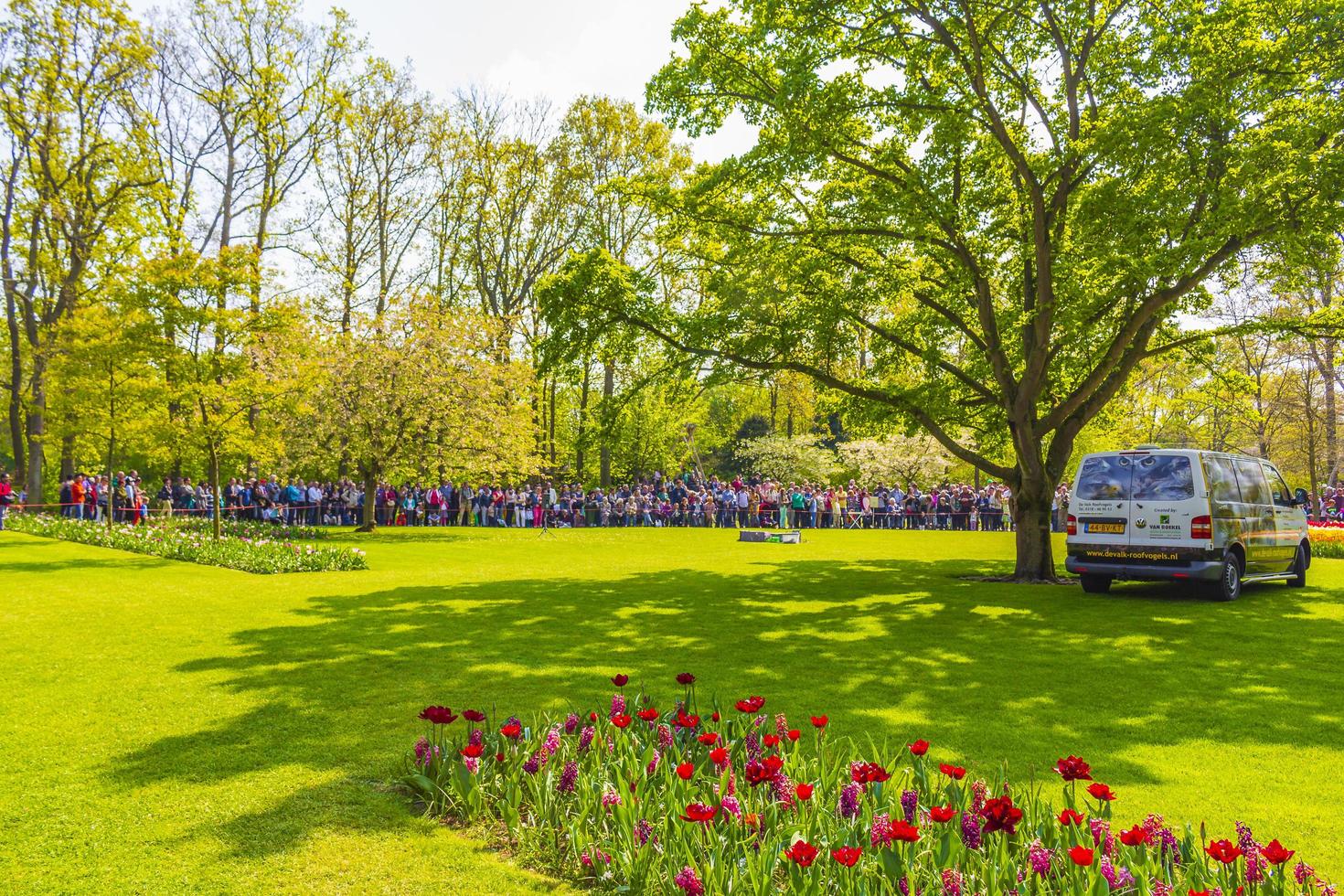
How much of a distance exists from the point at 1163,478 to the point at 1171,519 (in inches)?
24.2

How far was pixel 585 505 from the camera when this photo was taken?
3925 cm

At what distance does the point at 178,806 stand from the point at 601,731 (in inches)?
89.3

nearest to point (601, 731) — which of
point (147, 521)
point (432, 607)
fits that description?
point (432, 607)

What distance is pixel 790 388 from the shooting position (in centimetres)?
6162

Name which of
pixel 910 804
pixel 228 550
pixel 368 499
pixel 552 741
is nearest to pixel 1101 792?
pixel 910 804

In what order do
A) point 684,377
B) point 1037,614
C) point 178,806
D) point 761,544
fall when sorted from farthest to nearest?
point 761,544 → point 684,377 → point 1037,614 → point 178,806

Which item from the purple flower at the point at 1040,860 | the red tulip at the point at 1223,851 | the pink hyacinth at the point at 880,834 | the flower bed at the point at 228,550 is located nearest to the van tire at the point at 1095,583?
the pink hyacinth at the point at 880,834

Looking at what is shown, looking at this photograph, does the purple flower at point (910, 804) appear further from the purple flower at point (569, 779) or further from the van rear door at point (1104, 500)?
the van rear door at point (1104, 500)

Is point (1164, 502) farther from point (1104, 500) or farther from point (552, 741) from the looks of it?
point (552, 741)

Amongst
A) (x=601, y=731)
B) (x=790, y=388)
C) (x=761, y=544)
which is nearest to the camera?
(x=601, y=731)

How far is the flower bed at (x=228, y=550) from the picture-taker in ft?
55.0

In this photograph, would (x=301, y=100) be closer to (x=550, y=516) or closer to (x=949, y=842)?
(x=550, y=516)

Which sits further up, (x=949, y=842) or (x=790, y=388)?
(x=790, y=388)

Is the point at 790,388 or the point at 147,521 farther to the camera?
the point at 790,388
